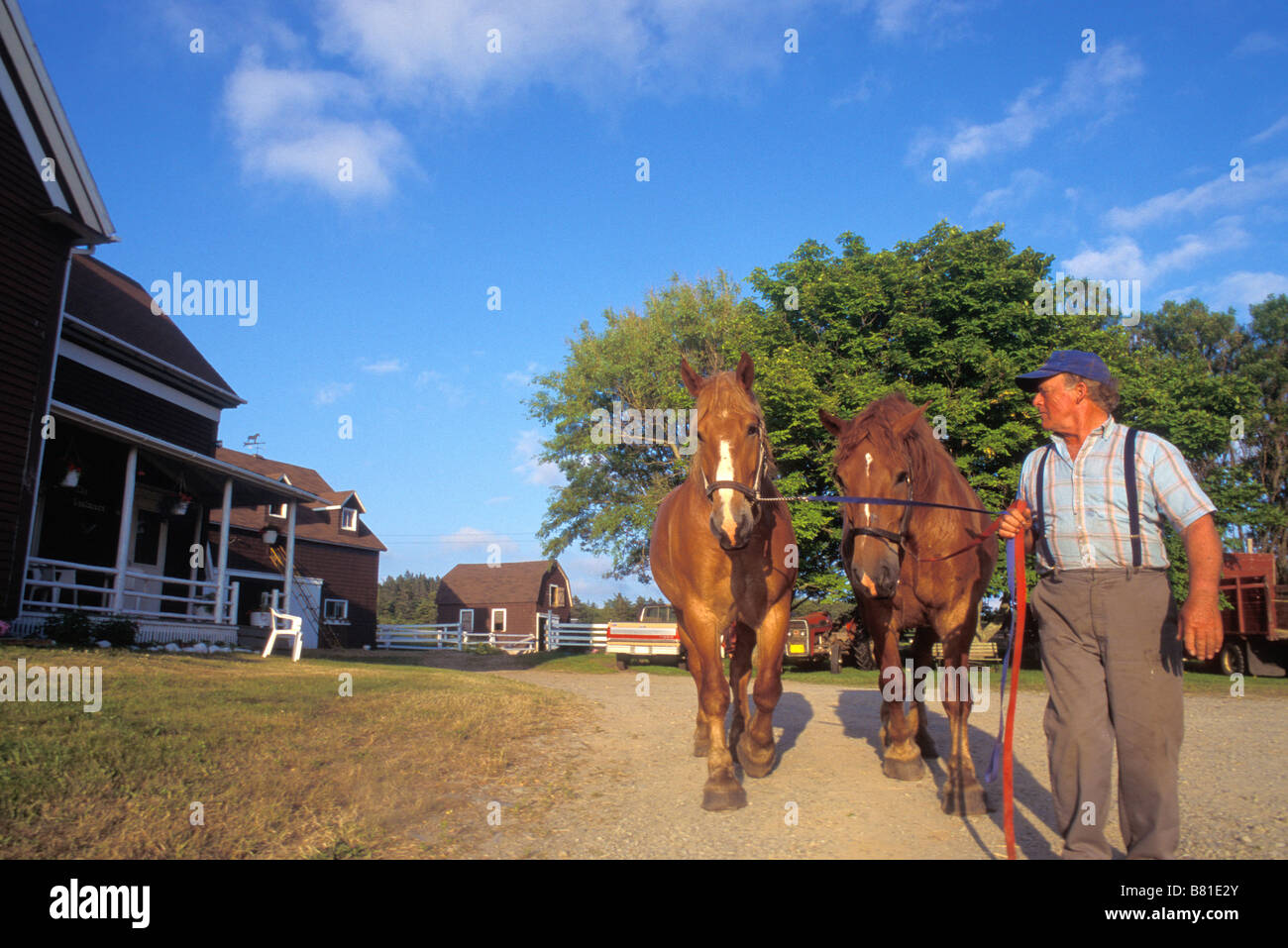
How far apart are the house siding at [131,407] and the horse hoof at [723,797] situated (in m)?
16.9

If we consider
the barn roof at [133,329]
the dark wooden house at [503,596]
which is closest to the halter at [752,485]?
the barn roof at [133,329]

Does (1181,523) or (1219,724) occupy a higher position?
(1181,523)

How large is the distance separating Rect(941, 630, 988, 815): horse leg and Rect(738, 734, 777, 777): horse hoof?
4.28ft

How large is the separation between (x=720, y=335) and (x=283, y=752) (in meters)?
28.8

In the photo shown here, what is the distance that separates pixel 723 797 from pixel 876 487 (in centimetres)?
220

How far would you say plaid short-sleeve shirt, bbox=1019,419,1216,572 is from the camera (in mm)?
3234

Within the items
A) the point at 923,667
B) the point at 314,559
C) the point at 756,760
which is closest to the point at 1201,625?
the point at 923,667

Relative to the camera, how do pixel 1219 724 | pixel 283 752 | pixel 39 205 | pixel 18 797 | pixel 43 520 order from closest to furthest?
pixel 18 797, pixel 283 752, pixel 1219 724, pixel 39 205, pixel 43 520

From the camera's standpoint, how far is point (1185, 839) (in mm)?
4211

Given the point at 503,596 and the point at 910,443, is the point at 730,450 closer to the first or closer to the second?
the point at 910,443

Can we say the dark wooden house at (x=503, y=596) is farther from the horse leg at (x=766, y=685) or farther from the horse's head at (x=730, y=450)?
the horse's head at (x=730, y=450)

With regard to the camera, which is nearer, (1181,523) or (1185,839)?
(1181,523)
